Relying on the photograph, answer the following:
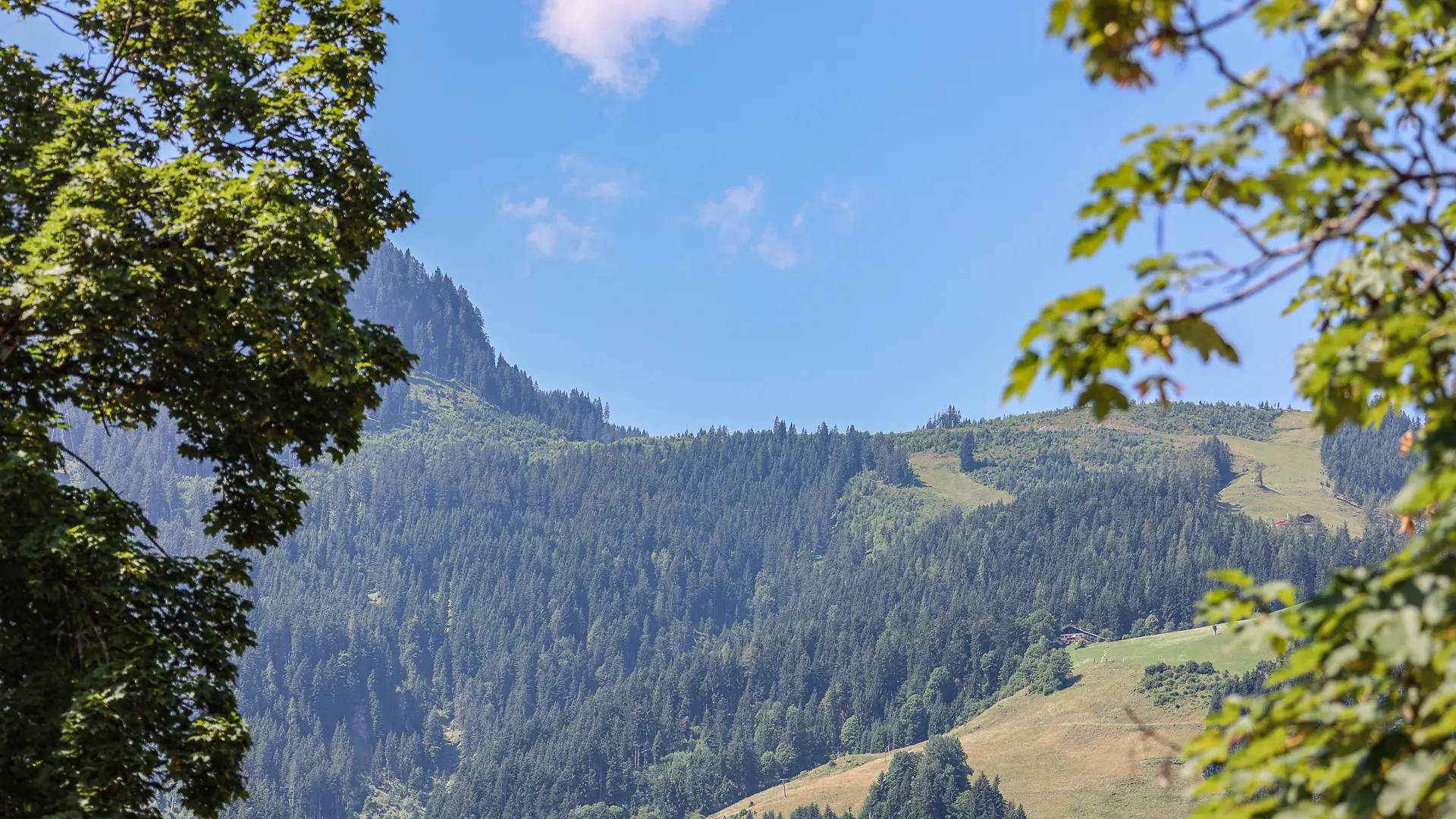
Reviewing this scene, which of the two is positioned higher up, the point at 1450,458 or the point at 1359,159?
the point at 1359,159

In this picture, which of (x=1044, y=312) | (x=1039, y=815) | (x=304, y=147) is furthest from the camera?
(x=1039, y=815)

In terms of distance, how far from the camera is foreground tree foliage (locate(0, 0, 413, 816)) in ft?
41.4

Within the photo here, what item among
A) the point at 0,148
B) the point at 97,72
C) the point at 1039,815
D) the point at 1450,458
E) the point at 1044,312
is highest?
the point at 97,72

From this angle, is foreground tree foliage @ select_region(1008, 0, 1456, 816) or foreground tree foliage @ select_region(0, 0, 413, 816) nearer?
foreground tree foliage @ select_region(1008, 0, 1456, 816)

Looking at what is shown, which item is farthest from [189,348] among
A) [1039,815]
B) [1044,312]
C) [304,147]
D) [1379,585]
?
[1039,815]

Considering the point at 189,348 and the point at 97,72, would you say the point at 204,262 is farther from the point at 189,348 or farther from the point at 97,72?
the point at 97,72

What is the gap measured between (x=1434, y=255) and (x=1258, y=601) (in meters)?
1.98

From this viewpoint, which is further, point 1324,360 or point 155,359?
point 155,359

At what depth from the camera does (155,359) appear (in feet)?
47.6

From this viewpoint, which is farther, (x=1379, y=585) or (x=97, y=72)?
(x=97, y=72)

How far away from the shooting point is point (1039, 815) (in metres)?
178

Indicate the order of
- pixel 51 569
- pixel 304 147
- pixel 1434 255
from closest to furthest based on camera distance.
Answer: pixel 1434 255 → pixel 51 569 → pixel 304 147

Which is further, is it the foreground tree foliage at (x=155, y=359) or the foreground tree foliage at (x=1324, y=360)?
the foreground tree foliage at (x=155, y=359)

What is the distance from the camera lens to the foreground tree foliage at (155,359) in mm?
12625
